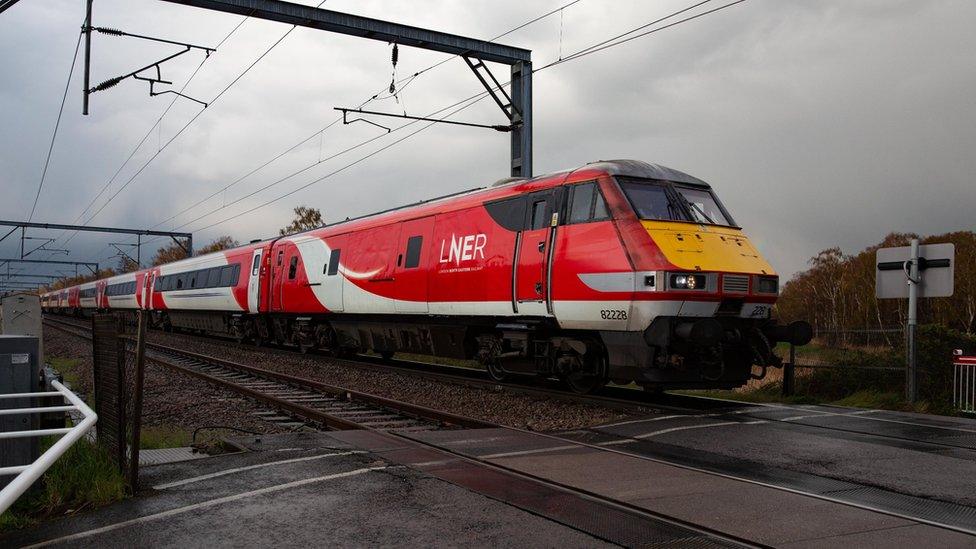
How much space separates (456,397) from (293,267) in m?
9.81

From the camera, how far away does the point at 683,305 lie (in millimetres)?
9422

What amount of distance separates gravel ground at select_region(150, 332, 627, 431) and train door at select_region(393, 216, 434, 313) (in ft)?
4.66

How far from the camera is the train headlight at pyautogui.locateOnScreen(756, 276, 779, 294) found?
33.1ft

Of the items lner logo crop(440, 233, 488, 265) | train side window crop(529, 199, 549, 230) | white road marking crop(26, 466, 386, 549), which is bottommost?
white road marking crop(26, 466, 386, 549)

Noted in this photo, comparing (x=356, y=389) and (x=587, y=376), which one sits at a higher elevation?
(x=587, y=376)

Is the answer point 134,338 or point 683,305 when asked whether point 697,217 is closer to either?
point 683,305

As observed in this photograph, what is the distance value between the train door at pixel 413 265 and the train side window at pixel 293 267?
19.8 ft

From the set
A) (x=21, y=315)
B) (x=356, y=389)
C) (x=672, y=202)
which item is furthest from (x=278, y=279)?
(x=672, y=202)

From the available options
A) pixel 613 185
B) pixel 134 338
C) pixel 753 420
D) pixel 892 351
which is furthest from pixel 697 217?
pixel 134 338

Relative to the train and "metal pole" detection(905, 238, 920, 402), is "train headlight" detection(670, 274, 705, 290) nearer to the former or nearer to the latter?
the train

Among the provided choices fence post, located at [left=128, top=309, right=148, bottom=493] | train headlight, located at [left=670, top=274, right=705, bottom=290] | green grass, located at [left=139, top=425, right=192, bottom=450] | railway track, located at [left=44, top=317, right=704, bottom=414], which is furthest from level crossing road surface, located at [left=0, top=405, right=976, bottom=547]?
train headlight, located at [left=670, top=274, right=705, bottom=290]

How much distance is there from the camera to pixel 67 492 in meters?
5.52

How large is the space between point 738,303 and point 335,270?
10.2 m

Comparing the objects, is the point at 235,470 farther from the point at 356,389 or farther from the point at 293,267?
the point at 293,267
